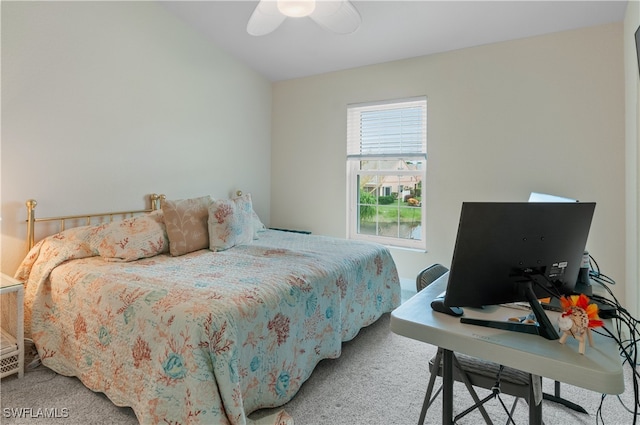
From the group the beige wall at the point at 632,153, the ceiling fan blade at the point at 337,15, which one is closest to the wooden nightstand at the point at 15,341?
the ceiling fan blade at the point at 337,15

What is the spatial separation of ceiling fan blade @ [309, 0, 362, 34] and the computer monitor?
1588 millimetres

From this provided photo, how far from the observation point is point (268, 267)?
7.16 feet

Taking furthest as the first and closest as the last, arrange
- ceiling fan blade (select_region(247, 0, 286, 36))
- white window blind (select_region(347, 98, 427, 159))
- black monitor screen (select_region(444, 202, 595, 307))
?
white window blind (select_region(347, 98, 427, 159)), ceiling fan blade (select_region(247, 0, 286, 36)), black monitor screen (select_region(444, 202, 595, 307))

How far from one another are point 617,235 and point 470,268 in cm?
256

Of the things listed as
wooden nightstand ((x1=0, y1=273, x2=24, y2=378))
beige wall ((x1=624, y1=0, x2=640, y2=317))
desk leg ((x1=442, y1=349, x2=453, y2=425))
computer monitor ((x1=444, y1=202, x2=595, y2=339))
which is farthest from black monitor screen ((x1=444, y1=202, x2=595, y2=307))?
wooden nightstand ((x1=0, y1=273, x2=24, y2=378))

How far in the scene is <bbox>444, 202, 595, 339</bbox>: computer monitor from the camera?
3.24 ft

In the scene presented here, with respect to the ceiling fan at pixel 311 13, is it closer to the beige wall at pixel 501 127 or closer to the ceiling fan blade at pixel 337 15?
the ceiling fan blade at pixel 337 15

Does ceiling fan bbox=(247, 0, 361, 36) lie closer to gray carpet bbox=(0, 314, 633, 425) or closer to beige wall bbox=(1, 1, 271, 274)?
beige wall bbox=(1, 1, 271, 274)

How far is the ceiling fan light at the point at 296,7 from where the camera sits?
1.91 metres

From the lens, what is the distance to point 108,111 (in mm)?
2781

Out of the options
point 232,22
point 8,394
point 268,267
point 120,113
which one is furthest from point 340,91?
point 8,394

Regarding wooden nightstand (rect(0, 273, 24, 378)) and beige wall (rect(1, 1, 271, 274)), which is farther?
beige wall (rect(1, 1, 271, 274))

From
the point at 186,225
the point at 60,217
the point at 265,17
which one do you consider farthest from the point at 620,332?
the point at 60,217

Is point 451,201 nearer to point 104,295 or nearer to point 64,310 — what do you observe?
point 104,295
